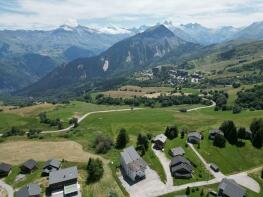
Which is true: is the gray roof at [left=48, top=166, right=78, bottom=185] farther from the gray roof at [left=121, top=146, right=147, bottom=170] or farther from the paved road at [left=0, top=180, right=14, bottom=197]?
the gray roof at [left=121, top=146, right=147, bottom=170]

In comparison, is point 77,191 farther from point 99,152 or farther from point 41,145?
point 41,145

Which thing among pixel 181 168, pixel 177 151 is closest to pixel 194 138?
pixel 177 151

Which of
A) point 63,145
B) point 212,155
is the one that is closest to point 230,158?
point 212,155

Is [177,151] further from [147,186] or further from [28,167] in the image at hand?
[28,167]

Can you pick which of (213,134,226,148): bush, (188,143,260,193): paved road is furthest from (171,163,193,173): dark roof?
(213,134,226,148): bush

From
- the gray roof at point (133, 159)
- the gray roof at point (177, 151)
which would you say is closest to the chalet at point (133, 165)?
the gray roof at point (133, 159)

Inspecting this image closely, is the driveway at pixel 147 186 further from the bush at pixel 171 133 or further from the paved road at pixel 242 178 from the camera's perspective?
the bush at pixel 171 133
